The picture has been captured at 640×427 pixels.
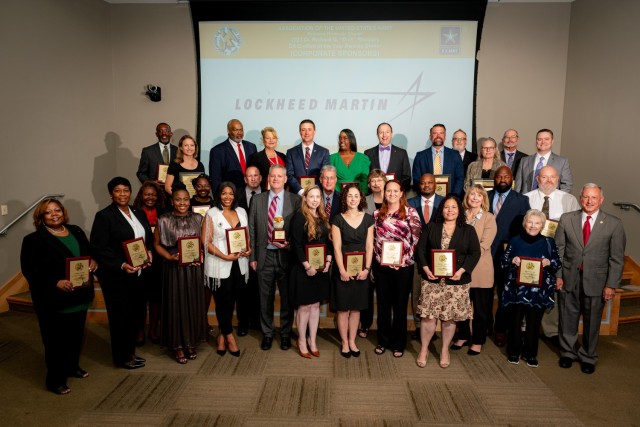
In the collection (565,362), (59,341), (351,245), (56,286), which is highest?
(351,245)

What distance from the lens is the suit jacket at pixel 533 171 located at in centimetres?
457

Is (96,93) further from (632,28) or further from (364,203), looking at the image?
(632,28)

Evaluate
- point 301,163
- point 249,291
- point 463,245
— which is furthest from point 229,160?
point 463,245

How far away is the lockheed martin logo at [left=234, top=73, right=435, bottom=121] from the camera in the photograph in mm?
6473

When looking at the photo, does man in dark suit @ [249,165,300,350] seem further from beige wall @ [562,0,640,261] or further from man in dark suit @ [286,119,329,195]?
beige wall @ [562,0,640,261]

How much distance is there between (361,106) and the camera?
21.5ft

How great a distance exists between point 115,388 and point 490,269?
324 cm

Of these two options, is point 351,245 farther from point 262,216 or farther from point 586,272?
point 586,272

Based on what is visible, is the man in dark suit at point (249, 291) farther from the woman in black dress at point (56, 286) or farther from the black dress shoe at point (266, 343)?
the woman in black dress at point (56, 286)

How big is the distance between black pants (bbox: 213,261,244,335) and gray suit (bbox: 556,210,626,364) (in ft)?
9.23

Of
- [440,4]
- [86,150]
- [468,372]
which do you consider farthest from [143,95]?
[468,372]

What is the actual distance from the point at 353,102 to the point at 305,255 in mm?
3524

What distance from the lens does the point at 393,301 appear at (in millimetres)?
3879

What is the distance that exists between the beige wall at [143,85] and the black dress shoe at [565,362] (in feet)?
7.74
